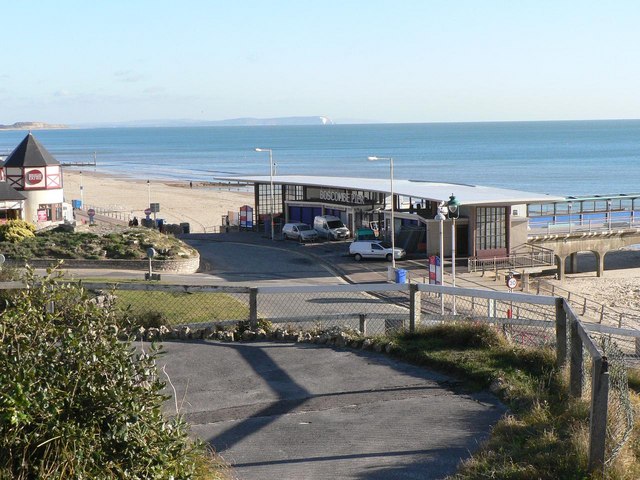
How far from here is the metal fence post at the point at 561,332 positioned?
10.8m

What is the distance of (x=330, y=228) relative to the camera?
172ft

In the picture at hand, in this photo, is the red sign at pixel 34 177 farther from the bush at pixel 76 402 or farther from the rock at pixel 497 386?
the bush at pixel 76 402

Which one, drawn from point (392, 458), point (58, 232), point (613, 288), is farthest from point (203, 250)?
point (392, 458)

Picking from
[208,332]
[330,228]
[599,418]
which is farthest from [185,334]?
[330,228]

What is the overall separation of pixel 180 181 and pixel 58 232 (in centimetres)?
8330

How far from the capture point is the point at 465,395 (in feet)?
35.2

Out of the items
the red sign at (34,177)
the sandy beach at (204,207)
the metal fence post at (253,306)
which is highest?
the red sign at (34,177)

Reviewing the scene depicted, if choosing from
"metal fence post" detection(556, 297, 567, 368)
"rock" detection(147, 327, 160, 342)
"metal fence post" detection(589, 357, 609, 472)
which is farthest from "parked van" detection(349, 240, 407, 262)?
"metal fence post" detection(589, 357, 609, 472)

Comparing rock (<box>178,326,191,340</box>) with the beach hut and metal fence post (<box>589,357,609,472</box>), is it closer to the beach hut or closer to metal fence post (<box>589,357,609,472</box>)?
metal fence post (<box>589,357,609,472</box>)

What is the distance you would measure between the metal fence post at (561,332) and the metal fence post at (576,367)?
79 cm

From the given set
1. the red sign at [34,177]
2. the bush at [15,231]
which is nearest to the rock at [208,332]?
the bush at [15,231]

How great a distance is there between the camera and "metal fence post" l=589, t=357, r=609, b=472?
24.6 ft

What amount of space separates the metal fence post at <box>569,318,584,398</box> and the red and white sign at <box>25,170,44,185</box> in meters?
49.2

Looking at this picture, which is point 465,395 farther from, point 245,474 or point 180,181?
point 180,181
